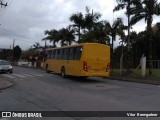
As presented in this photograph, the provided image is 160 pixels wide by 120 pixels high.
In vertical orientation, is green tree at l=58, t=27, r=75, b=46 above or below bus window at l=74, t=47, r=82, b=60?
above

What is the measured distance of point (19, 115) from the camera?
11133mm

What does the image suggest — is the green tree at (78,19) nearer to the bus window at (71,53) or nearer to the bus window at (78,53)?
the bus window at (71,53)

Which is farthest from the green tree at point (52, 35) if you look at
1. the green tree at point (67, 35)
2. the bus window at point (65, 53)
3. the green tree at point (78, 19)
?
the bus window at point (65, 53)

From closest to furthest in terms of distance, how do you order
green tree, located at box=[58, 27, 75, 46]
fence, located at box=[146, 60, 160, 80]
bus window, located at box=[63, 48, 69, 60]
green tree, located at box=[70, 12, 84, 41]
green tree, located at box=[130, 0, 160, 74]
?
bus window, located at box=[63, 48, 69, 60], fence, located at box=[146, 60, 160, 80], green tree, located at box=[130, 0, 160, 74], green tree, located at box=[70, 12, 84, 41], green tree, located at box=[58, 27, 75, 46]

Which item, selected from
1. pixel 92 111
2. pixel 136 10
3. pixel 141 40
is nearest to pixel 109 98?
pixel 92 111

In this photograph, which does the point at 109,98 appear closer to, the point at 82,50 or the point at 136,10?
the point at 82,50

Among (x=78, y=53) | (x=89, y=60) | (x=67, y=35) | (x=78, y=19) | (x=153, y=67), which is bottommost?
(x=153, y=67)

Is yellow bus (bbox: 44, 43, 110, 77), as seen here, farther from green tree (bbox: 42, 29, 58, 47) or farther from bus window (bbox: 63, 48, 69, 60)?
green tree (bbox: 42, 29, 58, 47)

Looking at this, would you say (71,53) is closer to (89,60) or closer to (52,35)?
(89,60)

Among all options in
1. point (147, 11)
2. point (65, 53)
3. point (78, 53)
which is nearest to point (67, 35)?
point (147, 11)

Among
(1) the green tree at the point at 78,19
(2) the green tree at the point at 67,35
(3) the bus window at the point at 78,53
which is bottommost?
(3) the bus window at the point at 78,53

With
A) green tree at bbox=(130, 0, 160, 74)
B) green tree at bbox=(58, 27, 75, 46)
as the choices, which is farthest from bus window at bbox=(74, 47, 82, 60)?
green tree at bbox=(58, 27, 75, 46)

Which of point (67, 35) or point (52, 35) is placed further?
point (52, 35)

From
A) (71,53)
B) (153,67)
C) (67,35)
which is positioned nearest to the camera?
(71,53)
